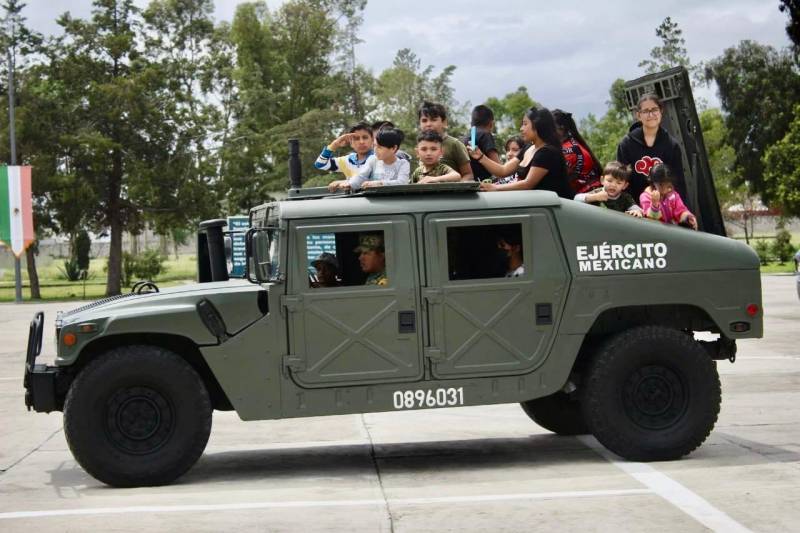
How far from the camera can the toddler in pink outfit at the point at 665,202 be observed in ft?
29.7

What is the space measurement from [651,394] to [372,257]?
86.6 inches

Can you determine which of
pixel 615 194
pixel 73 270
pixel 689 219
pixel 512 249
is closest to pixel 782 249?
pixel 73 270

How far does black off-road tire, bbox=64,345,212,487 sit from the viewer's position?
27.1 feet

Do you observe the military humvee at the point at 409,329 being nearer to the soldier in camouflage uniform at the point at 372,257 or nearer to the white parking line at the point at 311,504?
the soldier in camouflage uniform at the point at 372,257

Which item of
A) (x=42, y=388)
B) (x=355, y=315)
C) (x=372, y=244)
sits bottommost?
(x=42, y=388)

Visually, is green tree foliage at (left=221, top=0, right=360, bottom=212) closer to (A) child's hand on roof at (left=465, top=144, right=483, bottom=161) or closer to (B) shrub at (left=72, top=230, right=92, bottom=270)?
(B) shrub at (left=72, top=230, right=92, bottom=270)

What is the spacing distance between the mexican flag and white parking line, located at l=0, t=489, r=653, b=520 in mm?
36335

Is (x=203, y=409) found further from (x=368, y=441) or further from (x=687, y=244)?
(x=687, y=244)

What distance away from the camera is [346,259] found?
340 inches

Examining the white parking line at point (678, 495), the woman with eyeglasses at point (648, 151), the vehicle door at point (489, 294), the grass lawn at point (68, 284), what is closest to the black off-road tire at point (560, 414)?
the white parking line at point (678, 495)

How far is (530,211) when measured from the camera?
28.5 feet

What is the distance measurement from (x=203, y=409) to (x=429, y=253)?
1872mm

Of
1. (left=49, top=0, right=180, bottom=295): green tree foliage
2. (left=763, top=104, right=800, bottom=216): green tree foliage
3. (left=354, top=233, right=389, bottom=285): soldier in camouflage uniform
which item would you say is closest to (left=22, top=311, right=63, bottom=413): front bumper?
(left=354, top=233, right=389, bottom=285): soldier in camouflage uniform

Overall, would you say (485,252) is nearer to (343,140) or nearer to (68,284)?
A: (343,140)
